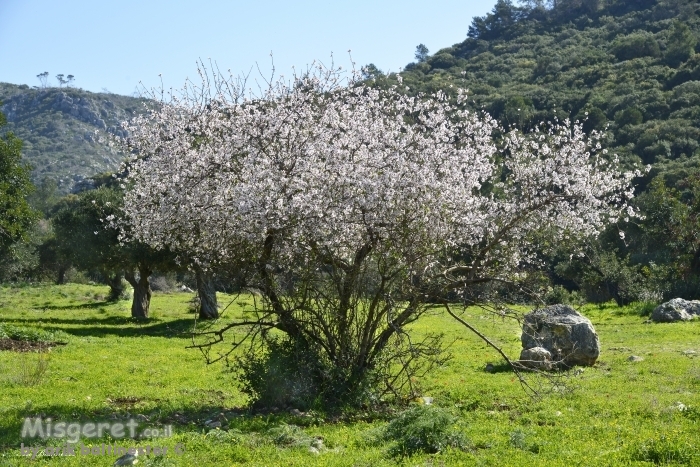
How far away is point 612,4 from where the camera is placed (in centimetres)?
10712

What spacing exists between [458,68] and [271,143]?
7395 cm

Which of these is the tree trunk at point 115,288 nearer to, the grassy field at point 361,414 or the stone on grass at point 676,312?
the grassy field at point 361,414

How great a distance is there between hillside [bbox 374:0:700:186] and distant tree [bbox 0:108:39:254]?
61.5 ft

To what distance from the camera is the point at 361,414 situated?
11227 mm

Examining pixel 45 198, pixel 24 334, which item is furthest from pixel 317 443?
pixel 45 198

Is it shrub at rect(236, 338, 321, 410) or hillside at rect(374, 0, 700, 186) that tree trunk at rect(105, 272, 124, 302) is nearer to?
hillside at rect(374, 0, 700, 186)

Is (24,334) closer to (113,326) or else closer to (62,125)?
(113,326)

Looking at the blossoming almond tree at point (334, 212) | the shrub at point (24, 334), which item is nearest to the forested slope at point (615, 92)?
the blossoming almond tree at point (334, 212)

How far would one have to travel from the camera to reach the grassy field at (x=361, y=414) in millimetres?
8227

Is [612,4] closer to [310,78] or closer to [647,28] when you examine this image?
[647,28]

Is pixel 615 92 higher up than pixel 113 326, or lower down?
higher up

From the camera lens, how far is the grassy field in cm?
823

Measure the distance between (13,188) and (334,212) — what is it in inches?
856

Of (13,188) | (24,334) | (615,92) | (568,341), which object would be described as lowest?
(24,334)
